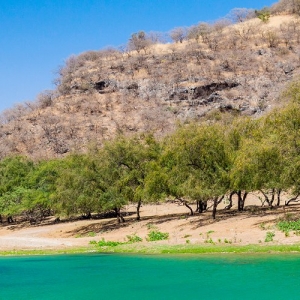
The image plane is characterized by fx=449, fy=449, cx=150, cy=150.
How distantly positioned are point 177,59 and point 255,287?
130715mm

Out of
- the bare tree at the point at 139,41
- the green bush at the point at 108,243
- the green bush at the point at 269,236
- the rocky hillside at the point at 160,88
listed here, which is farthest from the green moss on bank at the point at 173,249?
the bare tree at the point at 139,41

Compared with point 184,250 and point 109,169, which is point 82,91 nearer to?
point 109,169

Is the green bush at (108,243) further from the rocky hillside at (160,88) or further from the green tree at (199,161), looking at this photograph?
the rocky hillside at (160,88)

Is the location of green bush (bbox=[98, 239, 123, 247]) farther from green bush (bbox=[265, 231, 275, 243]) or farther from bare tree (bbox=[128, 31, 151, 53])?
bare tree (bbox=[128, 31, 151, 53])

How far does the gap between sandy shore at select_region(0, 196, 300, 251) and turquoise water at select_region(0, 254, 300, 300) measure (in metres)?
5.80

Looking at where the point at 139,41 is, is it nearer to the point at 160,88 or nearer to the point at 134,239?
the point at 160,88

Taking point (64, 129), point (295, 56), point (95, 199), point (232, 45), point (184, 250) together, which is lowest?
point (184, 250)

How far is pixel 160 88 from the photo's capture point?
131375 millimetres

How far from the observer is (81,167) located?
5009cm

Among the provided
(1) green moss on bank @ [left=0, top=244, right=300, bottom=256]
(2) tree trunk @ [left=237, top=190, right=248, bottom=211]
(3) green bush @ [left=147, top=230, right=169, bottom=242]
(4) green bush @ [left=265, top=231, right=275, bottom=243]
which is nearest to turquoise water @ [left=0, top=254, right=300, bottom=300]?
(1) green moss on bank @ [left=0, top=244, right=300, bottom=256]

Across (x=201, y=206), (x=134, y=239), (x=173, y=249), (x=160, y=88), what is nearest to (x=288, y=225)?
(x=173, y=249)

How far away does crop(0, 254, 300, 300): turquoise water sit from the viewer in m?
17.8

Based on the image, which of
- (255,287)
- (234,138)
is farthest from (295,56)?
(255,287)

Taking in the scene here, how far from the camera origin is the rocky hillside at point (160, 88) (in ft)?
385
